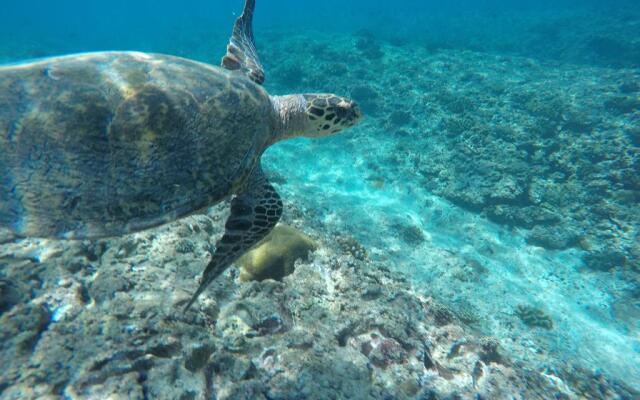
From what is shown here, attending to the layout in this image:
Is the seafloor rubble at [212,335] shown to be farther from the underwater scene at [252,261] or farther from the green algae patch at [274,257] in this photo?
the green algae patch at [274,257]

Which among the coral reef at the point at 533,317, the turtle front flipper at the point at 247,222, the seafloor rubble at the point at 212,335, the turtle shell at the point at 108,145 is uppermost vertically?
the turtle shell at the point at 108,145

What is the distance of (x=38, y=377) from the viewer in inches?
79.7

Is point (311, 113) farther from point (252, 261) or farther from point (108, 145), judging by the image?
point (108, 145)

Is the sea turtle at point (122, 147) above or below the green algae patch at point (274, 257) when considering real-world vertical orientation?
above

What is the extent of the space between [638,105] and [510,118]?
13.8 feet

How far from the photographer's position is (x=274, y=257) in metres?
3.90

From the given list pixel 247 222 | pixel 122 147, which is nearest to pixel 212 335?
pixel 247 222

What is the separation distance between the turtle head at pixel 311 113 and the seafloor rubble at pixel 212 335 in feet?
6.28

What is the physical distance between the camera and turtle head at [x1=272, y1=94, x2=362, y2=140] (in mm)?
4266

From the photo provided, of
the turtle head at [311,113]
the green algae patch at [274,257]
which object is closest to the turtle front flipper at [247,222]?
the green algae patch at [274,257]

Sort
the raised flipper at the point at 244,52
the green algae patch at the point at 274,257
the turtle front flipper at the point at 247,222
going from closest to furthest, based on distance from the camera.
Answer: the turtle front flipper at the point at 247,222, the green algae patch at the point at 274,257, the raised flipper at the point at 244,52

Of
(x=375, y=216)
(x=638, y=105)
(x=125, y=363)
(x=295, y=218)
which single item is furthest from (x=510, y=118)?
(x=125, y=363)

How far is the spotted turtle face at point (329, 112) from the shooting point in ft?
14.4

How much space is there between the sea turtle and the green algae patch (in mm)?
864
